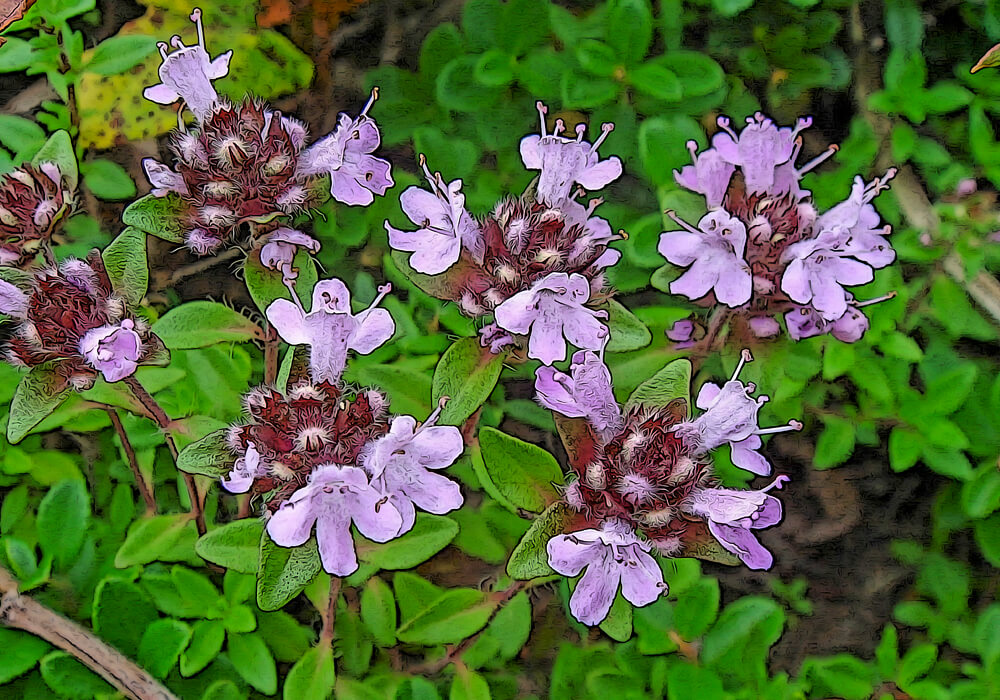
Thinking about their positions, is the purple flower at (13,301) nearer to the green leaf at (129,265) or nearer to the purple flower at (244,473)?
the green leaf at (129,265)

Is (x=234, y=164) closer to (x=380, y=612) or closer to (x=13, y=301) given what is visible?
(x=13, y=301)

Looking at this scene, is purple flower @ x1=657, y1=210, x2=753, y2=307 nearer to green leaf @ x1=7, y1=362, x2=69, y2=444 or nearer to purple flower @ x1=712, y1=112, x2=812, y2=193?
purple flower @ x1=712, y1=112, x2=812, y2=193

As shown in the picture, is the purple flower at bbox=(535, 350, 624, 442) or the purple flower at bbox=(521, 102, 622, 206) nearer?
the purple flower at bbox=(535, 350, 624, 442)

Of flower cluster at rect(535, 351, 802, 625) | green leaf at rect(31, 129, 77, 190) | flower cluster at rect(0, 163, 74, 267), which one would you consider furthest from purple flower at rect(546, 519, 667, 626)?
green leaf at rect(31, 129, 77, 190)

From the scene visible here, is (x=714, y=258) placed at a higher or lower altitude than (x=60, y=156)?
lower

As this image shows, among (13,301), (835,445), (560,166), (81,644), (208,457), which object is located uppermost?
(560,166)

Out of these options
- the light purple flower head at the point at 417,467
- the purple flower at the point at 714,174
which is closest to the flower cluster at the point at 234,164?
the light purple flower head at the point at 417,467

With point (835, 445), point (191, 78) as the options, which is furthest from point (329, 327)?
point (835, 445)
